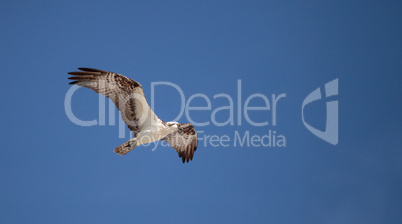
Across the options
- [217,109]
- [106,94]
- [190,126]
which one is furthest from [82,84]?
[217,109]

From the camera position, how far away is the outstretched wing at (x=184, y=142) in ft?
52.2

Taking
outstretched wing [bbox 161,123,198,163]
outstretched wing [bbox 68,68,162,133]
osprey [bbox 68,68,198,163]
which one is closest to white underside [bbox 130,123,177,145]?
osprey [bbox 68,68,198,163]

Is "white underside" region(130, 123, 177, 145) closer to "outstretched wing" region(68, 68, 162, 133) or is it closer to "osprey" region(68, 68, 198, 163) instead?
"osprey" region(68, 68, 198, 163)

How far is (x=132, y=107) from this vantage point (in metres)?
14.2

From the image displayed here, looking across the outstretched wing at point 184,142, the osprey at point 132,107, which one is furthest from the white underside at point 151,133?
the outstretched wing at point 184,142

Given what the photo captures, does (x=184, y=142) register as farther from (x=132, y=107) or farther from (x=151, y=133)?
(x=132, y=107)

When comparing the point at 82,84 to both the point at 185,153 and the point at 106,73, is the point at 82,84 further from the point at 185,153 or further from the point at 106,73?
the point at 185,153

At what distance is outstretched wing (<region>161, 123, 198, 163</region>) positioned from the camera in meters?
15.9

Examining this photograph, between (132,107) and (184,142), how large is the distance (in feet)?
9.26

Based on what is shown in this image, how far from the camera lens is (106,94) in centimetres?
1386

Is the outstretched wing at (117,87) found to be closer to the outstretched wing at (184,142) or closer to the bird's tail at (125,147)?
the bird's tail at (125,147)

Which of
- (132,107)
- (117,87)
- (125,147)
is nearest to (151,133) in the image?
(125,147)

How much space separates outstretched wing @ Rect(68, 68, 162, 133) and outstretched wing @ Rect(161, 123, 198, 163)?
2000 mm

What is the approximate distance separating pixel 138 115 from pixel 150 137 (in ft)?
2.85
